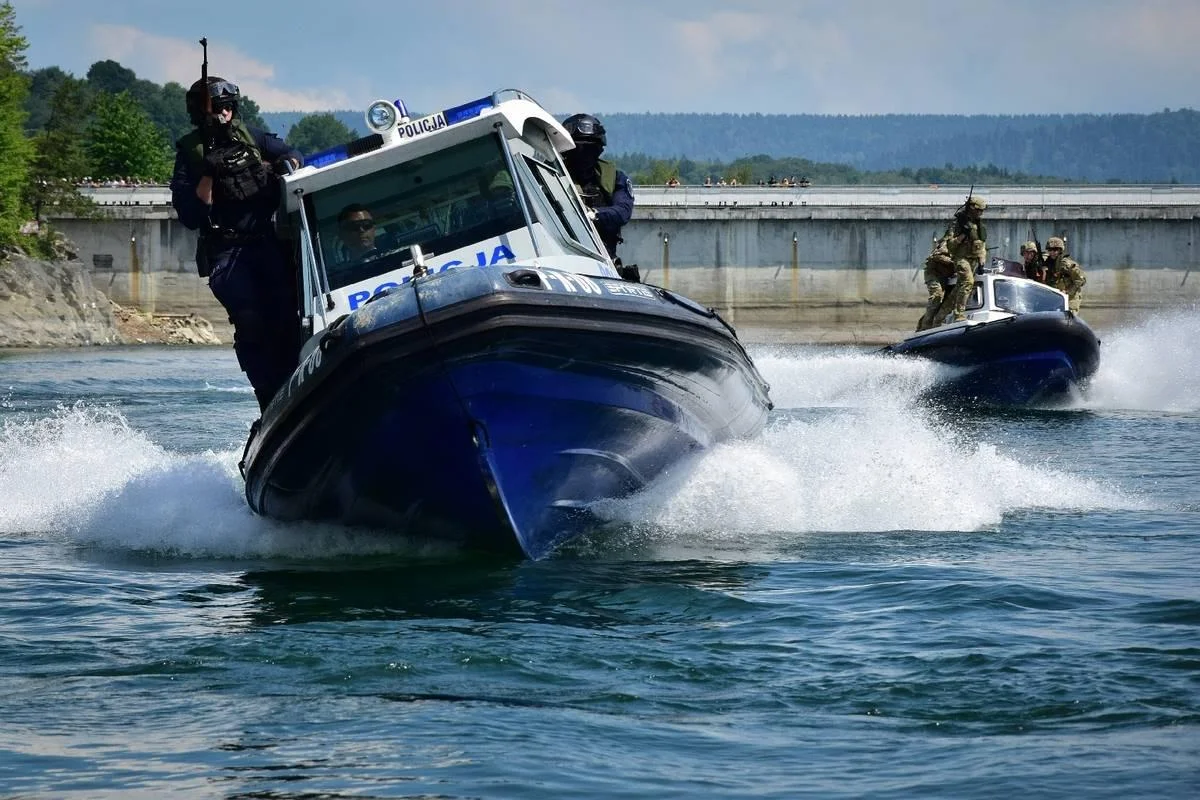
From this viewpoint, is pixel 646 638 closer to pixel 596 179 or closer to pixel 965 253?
pixel 596 179

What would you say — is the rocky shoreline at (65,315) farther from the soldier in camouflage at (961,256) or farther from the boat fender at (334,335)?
the boat fender at (334,335)

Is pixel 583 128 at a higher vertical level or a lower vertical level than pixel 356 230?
higher

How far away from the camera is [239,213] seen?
9.94m

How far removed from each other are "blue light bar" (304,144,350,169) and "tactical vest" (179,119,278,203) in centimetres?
25

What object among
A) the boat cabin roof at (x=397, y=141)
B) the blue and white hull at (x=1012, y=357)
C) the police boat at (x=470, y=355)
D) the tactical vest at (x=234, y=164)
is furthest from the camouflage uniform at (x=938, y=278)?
the tactical vest at (x=234, y=164)

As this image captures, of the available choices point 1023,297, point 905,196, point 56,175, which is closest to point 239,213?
point 1023,297

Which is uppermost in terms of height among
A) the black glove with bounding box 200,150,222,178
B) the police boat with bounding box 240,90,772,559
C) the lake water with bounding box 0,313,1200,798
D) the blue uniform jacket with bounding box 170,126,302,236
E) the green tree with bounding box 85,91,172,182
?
the green tree with bounding box 85,91,172,182

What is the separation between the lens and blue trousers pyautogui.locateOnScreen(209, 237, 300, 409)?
991 centimetres

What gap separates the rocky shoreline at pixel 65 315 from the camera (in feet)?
137

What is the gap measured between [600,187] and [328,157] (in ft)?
10.2

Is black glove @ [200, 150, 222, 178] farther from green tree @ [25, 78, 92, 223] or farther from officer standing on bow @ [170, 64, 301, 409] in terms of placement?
green tree @ [25, 78, 92, 223]

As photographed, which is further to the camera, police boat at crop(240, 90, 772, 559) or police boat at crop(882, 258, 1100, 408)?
police boat at crop(882, 258, 1100, 408)

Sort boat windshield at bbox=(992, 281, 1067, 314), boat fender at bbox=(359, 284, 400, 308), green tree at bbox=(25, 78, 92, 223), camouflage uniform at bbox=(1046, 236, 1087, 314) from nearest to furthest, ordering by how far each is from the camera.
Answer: boat fender at bbox=(359, 284, 400, 308), boat windshield at bbox=(992, 281, 1067, 314), camouflage uniform at bbox=(1046, 236, 1087, 314), green tree at bbox=(25, 78, 92, 223)

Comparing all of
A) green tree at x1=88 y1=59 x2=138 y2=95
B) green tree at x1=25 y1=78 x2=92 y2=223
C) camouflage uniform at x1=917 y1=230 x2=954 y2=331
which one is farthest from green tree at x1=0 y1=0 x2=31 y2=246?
green tree at x1=88 y1=59 x2=138 y2=95
